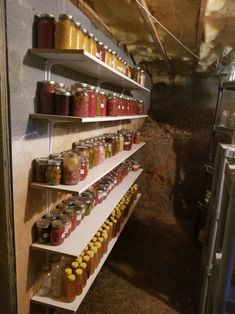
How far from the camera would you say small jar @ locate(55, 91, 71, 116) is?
120cm

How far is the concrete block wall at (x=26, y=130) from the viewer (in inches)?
42.1

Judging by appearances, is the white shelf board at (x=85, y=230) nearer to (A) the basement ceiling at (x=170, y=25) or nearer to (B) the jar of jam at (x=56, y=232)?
(B) the jar of jam at (x=56, y=232)

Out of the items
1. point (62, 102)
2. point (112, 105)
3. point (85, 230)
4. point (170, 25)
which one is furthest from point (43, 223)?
point (170, 25)

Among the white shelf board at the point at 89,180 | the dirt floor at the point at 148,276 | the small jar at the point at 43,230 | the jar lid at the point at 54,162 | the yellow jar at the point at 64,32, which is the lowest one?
the dirt floor at the point at 148,276

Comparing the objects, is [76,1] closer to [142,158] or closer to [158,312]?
[158,312]

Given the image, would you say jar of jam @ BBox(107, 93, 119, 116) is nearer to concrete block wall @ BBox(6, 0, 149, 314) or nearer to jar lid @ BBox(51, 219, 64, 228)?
concrete block wall @ BBox(6, 0, 149, 314)

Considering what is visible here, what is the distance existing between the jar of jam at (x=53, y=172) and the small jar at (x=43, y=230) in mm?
267

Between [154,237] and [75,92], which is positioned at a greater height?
[75,92]

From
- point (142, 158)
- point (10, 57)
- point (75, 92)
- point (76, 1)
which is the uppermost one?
point (76, 1)

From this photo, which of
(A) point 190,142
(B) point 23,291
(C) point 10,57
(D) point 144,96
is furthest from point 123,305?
(D) point 144,96

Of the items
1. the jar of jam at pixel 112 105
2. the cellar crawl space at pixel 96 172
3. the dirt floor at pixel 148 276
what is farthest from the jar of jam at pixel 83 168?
the dirt floor at pixel 148 276

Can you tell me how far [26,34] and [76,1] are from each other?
0.60 metres

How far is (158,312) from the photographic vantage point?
6.22 ft

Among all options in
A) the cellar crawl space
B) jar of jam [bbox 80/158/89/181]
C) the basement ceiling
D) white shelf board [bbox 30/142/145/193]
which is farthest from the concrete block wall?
the basement ceiling
